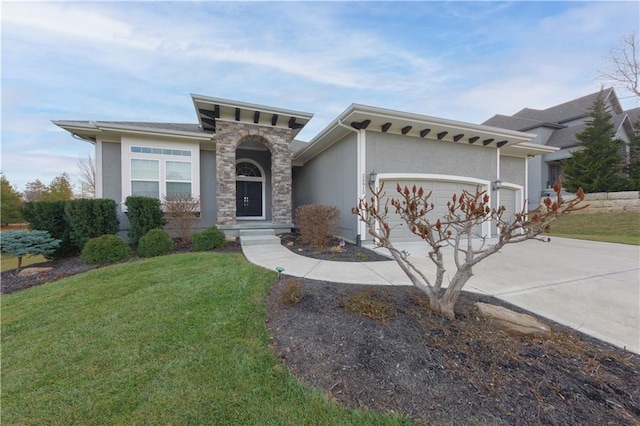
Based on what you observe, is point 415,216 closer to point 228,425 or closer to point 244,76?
point 228,425

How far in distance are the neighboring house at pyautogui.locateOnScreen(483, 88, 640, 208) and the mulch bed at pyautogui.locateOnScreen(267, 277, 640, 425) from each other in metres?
22.3

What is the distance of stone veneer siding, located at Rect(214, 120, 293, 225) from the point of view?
8.97 m

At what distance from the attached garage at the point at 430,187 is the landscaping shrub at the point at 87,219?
8.44 m

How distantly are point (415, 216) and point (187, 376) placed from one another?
2.59 meters

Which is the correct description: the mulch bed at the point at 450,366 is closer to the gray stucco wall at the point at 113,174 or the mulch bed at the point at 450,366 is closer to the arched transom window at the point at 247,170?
the gray stucco wall at the point at 113,174

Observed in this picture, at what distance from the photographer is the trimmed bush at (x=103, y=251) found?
6.07 meters

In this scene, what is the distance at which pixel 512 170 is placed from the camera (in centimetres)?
1086

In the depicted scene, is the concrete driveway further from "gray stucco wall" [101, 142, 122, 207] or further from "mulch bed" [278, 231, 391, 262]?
"gray stucco wall" [101, 142, 122, 207]

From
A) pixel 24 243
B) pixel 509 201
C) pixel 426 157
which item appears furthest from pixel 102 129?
pixel 509 201

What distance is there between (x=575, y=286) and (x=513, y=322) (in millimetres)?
2730

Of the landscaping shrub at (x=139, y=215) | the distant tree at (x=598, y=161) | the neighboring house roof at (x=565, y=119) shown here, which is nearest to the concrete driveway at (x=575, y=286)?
the landscaping shrub at (x=139, y=215)

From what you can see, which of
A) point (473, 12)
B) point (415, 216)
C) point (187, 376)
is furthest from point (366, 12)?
point (187, 376)

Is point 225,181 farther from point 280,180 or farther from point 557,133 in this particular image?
point 557,133

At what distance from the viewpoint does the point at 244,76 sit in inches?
404
